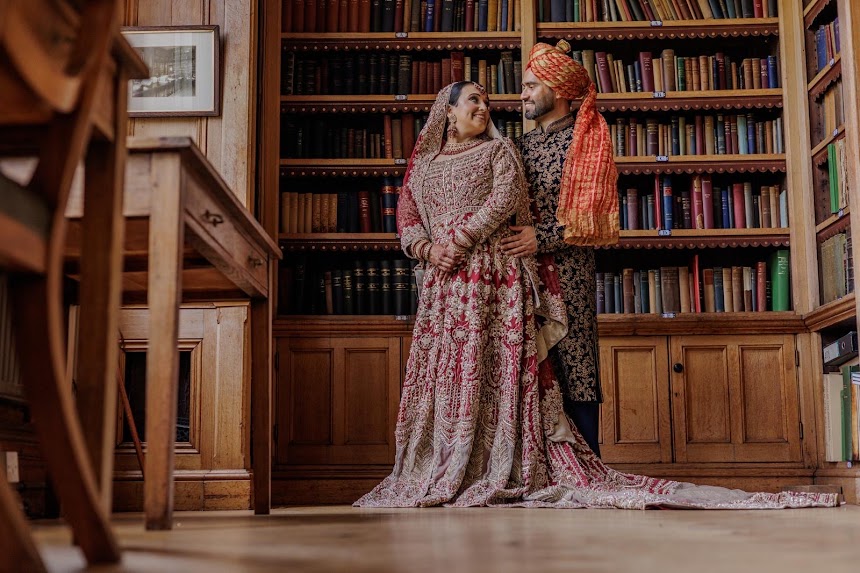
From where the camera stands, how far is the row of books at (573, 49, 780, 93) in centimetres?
480

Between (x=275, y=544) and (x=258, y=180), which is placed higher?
(x=258, y=180)

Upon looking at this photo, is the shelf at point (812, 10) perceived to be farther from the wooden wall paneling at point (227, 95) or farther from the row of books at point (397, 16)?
the wooden wall paneling at point (227, 95)

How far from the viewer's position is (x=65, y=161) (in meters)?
1.35

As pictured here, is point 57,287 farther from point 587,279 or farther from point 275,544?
point 587,279

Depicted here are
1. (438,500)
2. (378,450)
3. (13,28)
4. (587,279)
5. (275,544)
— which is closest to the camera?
(13,28)

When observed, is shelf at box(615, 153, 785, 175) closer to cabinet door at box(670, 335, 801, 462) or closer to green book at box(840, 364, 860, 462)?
cabinet door at box(670, 335, 801, 462)

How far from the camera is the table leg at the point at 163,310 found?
2.00 m

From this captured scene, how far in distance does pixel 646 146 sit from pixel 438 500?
84.8 inches

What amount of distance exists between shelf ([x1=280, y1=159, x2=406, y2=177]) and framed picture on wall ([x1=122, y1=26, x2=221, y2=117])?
68cm

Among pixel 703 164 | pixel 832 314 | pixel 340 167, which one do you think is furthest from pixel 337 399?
pixel 832 314

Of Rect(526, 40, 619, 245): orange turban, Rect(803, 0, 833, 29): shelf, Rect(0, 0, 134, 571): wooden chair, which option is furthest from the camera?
Rect(803, 0, 833, 29): shelf

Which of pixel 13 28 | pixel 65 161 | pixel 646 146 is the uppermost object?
pixel 646 146

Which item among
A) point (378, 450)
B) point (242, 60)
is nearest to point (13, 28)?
point (242, 60)

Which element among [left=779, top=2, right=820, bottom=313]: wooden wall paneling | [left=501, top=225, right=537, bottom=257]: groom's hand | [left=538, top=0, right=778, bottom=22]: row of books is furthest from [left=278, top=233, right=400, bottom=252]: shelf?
[left=779, top=2, right=820, bottom=313]: wooden wall paneling
